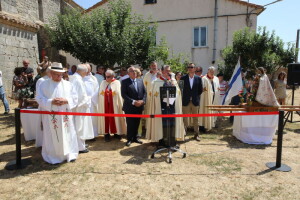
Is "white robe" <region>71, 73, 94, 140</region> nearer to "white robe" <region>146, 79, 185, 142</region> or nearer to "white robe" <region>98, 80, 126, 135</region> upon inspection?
"white robe" <region>98, 80, 126, 135</region>

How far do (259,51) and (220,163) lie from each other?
21.2ft

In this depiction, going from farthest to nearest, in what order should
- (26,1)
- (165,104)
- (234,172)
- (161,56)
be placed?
1. (26,1)
2. (161,56)
3. (165,104)
4. (234,172)

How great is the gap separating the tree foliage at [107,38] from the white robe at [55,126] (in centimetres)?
510

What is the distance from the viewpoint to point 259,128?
5.90m

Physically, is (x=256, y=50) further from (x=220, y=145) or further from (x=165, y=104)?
(x=165, y=104)

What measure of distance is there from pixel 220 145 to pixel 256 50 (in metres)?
5.36

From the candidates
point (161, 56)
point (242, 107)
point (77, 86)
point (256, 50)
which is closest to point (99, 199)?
point (77, 86)

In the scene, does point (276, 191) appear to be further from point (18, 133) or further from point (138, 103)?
point (18, 133)

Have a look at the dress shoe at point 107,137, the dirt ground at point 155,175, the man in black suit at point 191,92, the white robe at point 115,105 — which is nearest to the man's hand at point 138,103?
the white robe at point 115,105

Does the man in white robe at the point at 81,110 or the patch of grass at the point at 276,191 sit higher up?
the man in white robe at the point at 81,110

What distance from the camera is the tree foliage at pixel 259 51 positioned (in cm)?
928

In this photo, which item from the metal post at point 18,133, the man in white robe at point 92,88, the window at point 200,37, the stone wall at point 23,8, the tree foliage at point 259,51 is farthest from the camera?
the window at point 200,37

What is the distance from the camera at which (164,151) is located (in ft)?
17.4

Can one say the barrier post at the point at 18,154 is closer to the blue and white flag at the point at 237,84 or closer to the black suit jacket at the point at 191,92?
the black suit jacket at the point at 191,92
